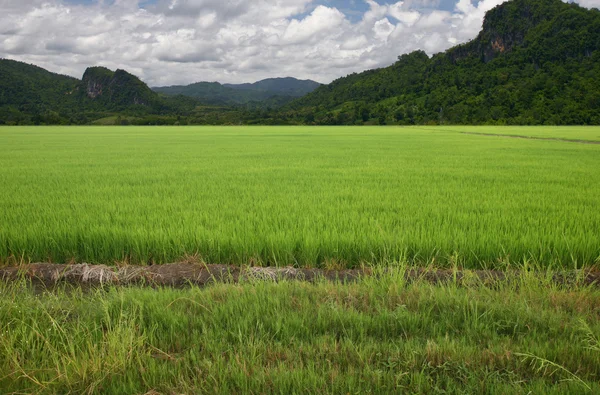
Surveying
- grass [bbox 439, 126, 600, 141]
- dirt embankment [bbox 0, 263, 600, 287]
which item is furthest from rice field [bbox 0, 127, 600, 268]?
grass [bbox 439, 126, 600, 141]

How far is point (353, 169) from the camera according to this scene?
11.5 meters

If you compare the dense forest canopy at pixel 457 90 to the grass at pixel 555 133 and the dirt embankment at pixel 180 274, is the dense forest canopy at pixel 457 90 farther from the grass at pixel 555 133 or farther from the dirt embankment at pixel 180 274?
the dirt embankment at pixel 180 274

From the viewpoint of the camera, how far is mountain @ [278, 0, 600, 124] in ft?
255

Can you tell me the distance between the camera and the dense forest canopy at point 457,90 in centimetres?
7988

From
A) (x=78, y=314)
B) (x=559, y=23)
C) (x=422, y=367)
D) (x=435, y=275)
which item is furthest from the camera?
(x=559, y=23)

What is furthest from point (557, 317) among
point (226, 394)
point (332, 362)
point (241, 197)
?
point (241, 197)

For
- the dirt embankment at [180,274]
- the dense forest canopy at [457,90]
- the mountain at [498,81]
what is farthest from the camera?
the dense forest canopy at [457,90]

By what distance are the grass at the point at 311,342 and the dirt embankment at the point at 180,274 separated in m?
0.63

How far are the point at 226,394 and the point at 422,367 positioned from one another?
99 centimetres

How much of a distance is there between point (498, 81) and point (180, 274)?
360ft

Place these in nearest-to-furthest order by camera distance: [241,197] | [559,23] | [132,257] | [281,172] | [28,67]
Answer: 1. [132,257]
2. [241,197]
3. [281,172]
4. [559,23]
5. [28,67]

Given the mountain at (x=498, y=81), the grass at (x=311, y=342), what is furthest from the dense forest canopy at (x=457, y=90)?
the grass at (x=311, y=342)

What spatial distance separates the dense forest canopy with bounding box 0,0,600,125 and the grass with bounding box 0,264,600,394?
8247 cm

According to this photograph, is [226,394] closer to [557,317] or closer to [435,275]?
[557,317]
